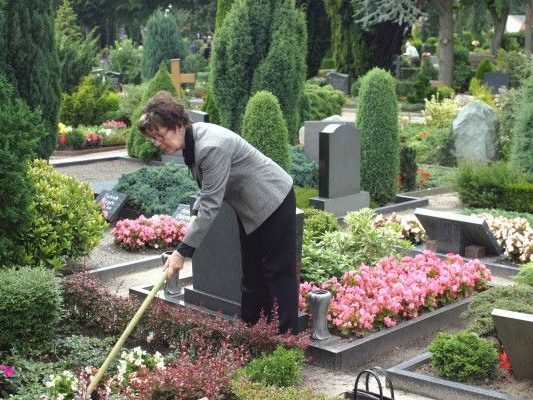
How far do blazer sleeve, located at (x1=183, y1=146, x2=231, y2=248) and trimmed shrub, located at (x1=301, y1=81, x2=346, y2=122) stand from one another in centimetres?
1203

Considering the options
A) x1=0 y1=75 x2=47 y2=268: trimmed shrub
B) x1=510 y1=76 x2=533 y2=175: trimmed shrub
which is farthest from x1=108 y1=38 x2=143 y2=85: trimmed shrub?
x1=0 y1=75 x2=47 y2=268: trimmed shrub

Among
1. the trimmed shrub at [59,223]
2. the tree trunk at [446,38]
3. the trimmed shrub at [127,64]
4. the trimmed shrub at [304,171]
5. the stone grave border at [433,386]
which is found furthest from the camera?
the tree trunk at [446,38]

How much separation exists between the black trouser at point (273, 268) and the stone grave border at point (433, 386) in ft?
2.66

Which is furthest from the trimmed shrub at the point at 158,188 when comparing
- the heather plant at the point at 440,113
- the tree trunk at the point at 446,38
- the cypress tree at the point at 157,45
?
the tree trunk at the point at 446,38

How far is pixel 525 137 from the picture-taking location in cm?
1326

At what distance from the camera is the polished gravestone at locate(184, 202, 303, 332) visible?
7496 mm

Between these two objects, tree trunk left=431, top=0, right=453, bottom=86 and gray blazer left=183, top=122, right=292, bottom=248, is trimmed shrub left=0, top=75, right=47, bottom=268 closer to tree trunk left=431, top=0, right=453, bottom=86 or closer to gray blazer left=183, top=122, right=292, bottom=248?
gray blazer left=183, top=122, right=292, bottom=248

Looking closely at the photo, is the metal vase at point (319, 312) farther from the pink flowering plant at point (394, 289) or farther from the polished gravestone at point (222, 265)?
the polished gravestone at point (222, 265)

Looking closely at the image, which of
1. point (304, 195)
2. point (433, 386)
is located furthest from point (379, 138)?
point (433, 386)

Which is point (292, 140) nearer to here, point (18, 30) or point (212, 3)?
point (18, 30)

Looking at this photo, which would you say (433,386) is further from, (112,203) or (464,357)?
(112,203)

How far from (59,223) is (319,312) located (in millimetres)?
3054

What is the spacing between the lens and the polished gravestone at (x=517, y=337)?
590cm

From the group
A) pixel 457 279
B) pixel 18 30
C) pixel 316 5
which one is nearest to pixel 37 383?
pixel 457 279
